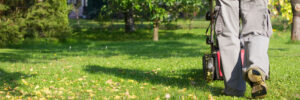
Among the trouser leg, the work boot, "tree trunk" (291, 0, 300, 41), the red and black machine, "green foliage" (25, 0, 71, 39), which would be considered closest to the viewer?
the work boot

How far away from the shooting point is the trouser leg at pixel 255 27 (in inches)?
135

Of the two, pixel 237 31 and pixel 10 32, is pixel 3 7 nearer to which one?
pixel 10 32

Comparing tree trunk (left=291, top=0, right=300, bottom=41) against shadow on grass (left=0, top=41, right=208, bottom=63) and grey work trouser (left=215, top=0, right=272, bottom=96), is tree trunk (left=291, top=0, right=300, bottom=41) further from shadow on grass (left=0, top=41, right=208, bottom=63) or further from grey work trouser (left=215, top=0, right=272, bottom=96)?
grey work trouser (left=215, top=0, right=272, bottom=96)

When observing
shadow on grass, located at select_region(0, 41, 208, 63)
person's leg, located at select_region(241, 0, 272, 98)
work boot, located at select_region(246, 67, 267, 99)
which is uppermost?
person's leg, located at select_region(241, 0, 272, 98)

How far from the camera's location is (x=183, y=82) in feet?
16.4

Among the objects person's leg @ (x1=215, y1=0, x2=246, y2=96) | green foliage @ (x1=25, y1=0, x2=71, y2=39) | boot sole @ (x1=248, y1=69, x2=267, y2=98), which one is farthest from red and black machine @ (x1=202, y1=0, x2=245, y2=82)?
green foliage @ (x1=25, y1=0, x2=71, y2=39)

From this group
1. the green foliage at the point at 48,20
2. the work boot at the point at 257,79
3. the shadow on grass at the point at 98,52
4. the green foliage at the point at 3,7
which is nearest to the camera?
the work boot at the point at 257,79

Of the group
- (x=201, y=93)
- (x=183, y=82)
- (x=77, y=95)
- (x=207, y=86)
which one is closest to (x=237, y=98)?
(x=201, y=93)

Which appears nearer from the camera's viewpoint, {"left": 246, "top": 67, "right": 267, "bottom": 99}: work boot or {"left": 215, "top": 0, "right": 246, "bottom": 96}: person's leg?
{"left": 246, "top": 67, "right": 267, "bottom": 99}: work boot

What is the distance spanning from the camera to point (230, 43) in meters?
3.72

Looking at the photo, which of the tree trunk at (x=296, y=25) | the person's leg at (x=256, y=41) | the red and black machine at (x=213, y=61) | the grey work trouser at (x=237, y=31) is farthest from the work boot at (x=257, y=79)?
the tree trunk at (x=296, y=25)

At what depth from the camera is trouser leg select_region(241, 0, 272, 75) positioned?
3.43m

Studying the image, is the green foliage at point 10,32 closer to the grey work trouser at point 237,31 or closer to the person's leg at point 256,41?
the grey work trouser at point 237,31

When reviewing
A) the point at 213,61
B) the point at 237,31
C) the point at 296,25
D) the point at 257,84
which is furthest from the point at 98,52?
the point at 257,84
